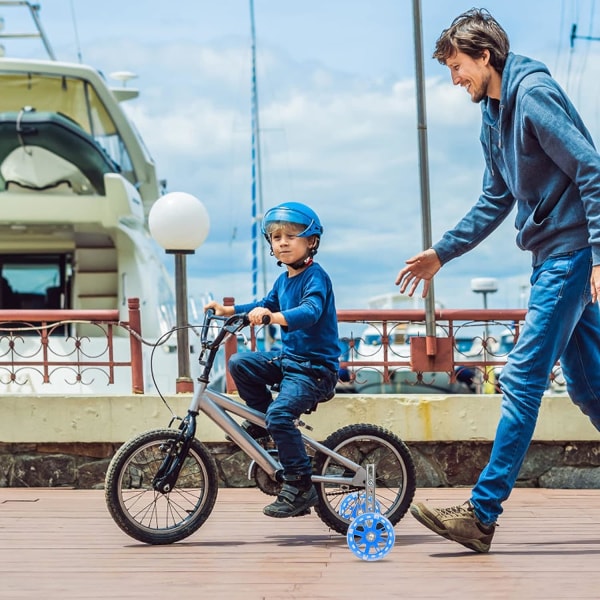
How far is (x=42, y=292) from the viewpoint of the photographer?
1609cm

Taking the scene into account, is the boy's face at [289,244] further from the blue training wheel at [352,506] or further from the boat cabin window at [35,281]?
the boat cabin window at [35,281]

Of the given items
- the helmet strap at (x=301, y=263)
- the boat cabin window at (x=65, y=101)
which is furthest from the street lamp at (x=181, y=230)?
the boat cabin window at (x=65, y=101)

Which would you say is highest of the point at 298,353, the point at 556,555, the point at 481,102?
the point at 481,102

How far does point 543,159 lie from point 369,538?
1.65 meters

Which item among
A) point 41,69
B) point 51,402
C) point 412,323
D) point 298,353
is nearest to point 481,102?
point 298,353

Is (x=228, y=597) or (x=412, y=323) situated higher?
(x=412, y=323)

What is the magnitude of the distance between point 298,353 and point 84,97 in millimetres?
12347

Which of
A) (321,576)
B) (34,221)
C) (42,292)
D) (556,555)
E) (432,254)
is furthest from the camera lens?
(42,292)

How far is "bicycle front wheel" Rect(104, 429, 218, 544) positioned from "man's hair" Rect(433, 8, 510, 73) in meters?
2.01

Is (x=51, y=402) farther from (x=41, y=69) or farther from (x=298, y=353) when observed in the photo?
(x=41, y=69)

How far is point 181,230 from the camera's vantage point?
7.59 metres

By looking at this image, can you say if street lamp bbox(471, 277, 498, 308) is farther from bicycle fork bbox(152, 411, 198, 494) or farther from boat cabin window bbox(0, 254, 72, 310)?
bicycle fork bbox(152, 411, 198, 494)

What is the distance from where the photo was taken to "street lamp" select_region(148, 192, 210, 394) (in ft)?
24.7

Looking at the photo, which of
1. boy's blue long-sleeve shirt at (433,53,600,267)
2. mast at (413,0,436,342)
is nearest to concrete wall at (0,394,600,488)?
mast at (413,0,436,342)
